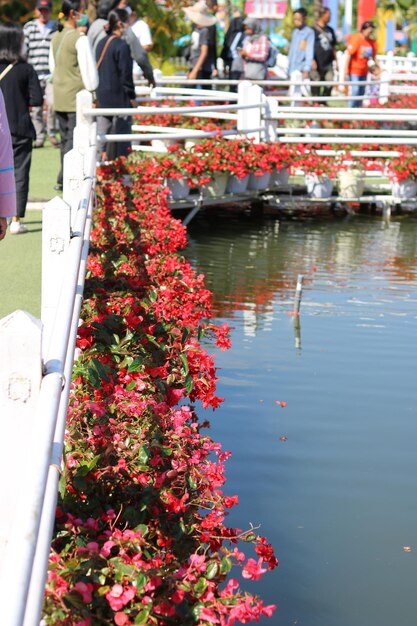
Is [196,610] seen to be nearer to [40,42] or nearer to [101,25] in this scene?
[101,25]

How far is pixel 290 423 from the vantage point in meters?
7.59

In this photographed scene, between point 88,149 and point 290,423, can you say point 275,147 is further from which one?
point 290,423

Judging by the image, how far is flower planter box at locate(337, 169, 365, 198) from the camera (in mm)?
15836

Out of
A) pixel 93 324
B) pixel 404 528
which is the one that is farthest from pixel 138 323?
pixel 404 528

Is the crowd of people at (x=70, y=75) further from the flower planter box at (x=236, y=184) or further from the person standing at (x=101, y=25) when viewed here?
the flower planter box at (x=236, y=184)

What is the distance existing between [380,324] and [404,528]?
441 cm

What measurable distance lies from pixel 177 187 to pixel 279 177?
2.11 metres

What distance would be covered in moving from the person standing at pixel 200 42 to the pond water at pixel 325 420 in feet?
23.5

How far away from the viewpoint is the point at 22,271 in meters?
9.41

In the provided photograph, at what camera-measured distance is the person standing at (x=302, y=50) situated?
2102 cm

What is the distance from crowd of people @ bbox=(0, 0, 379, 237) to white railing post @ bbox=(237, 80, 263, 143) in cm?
123

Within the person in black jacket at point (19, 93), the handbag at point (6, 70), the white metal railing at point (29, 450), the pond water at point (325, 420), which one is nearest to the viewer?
the white metal railing at point (29, 450)

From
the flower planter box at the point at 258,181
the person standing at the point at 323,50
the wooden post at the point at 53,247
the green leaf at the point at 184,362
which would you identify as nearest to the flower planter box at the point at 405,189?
the flower planter box at the point at 258,181

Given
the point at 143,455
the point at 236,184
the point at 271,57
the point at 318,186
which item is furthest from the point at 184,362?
the point at 271,57
